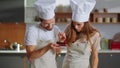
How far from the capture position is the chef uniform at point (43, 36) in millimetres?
2175

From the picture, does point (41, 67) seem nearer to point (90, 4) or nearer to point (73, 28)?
point (73, 28)

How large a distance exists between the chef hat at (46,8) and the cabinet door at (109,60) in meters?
2.76

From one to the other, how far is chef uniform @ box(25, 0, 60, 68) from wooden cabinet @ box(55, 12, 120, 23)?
2889 mm

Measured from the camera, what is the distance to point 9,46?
16.9 ft

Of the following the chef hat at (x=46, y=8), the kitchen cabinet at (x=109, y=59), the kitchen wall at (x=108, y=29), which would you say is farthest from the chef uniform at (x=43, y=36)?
the kitchen wall at (x=108, y=29)

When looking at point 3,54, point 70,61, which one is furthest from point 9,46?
point 70,61

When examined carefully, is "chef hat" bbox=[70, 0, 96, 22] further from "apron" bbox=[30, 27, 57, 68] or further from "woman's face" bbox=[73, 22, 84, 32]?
"apron" bbox=[30, 27, 57, 68]

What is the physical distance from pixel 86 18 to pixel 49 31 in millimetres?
350

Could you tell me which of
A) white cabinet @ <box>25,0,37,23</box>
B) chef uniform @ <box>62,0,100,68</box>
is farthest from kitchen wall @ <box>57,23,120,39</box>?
chef uniform @ <box>62,0,100,68</box>

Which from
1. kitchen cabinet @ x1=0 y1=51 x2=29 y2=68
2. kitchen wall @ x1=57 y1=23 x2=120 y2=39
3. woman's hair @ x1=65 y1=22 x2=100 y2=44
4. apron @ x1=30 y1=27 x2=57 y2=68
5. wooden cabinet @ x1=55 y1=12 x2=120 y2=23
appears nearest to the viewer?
apron @ x1=30 y1=27 x2=57 y2=68

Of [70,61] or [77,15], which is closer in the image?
[77,15]

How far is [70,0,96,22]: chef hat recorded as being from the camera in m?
2.28

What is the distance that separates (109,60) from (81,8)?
2.67 m

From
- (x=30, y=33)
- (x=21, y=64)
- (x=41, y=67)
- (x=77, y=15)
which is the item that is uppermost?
(x=77, y=15)
